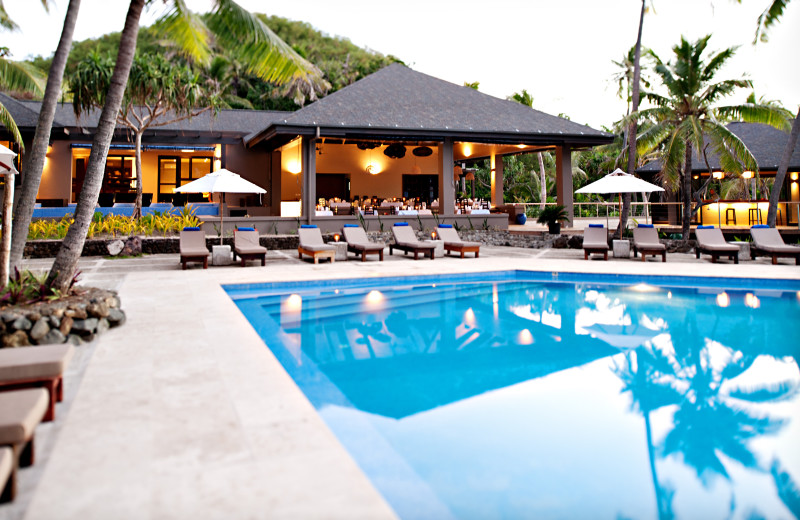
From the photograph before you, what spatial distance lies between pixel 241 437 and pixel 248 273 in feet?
27.7

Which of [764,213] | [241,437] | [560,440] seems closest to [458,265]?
[560,440]

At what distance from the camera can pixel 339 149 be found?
949 inches

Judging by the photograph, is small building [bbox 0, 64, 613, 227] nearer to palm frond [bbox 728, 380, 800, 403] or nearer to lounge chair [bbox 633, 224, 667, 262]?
lounge chair [bbox 633, 224, 667, 262]

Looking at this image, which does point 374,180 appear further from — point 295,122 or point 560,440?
point 560,440

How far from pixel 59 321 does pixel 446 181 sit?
15.4 meters

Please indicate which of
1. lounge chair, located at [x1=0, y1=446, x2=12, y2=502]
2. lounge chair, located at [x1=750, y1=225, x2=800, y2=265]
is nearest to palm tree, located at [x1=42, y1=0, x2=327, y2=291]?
lounge chair, located at [x1=0, y1=446, x2=12, y2=502]

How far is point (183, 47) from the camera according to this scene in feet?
28.5

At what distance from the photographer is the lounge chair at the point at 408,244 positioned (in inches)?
591

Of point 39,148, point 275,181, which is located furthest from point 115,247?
point 275,181

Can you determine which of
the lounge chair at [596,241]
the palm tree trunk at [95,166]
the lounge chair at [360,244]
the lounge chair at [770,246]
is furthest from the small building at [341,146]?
the palm tree trunk at [95,166]

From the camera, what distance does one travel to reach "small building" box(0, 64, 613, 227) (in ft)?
61.3

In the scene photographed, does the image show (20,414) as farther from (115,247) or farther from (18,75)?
(18,75)

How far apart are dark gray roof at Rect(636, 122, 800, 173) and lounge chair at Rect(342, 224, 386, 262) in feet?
52.4

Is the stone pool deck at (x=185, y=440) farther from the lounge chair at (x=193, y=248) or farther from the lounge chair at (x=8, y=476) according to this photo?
the lounge chair at (x=193, y=248)
